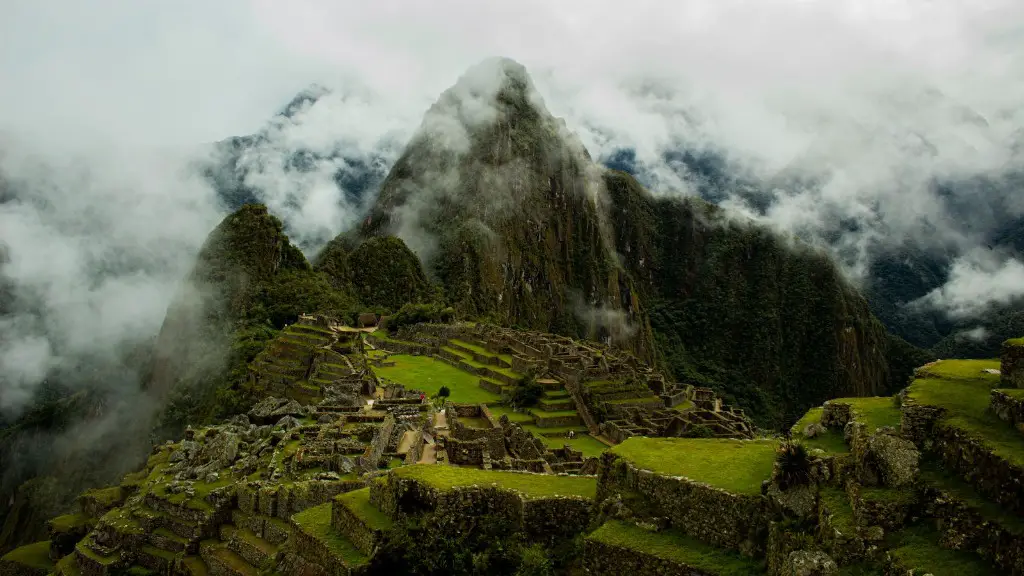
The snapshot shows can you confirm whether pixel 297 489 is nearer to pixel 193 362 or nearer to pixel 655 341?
pixel 193 362

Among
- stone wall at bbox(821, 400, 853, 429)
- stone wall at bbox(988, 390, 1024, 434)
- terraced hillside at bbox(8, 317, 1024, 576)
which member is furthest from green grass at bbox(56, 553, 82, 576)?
stone wall at bbox(988, 390, 1024, 434)

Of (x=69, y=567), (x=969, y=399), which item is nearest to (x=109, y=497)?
(x=69, y=567)

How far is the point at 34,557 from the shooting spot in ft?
69.1

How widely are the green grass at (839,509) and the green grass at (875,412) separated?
0.86m

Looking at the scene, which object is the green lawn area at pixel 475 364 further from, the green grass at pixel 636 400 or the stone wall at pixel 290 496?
the stone wall at pixel 290 496

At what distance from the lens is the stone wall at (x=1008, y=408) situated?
620 centimetres

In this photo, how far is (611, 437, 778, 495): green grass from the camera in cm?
767

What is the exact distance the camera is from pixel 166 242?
87.2 metres

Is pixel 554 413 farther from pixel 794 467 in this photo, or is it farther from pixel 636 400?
pixel 794 467

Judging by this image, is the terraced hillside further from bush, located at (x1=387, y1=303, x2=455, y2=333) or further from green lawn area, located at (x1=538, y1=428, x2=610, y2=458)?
bush, located at (x1=387, y1=303, x2=455, y2=333)

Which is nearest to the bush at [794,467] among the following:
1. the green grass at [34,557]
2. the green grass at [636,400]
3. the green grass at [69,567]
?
the green grass at [69,567]

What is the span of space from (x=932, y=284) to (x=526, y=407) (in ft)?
619

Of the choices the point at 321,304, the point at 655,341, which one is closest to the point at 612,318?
the point at 655,341

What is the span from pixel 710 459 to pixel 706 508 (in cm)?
127
